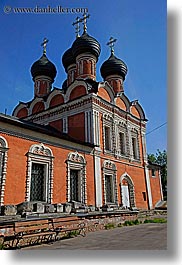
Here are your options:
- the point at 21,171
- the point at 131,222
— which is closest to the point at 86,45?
the point at 21,171

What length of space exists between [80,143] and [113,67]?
6.41m

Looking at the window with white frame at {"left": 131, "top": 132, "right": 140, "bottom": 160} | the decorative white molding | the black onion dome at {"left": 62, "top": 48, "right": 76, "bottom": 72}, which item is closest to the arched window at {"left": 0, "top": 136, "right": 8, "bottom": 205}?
the decorative white molding

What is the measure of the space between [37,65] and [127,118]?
597 cm

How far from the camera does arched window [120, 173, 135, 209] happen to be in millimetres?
11930

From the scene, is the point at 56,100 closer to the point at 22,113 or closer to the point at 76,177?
the point at 22,113

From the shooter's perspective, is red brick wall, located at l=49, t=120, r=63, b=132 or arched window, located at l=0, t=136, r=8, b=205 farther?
red brick wall, located at l=49, t=120, r=63, b=132

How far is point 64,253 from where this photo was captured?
4.40 m

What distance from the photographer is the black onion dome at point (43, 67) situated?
1521cm

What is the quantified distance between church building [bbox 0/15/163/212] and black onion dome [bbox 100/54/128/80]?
5 cm

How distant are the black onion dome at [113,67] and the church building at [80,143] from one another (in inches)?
2.1

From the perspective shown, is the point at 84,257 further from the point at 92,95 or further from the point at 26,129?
the point at 92,95

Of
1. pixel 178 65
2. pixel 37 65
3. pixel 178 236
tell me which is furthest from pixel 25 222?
pixel 37 65

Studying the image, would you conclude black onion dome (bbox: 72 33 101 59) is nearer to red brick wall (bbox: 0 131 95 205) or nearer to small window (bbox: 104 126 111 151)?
small window (bbox: 104 126 111 151)

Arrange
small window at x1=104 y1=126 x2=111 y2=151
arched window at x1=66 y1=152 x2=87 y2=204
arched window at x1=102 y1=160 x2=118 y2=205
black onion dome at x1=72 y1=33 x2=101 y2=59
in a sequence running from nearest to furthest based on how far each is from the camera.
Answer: arched window at x1=66 y1=152 x2=87 y2=204
arched window at x1=102 y1=160 x2=118 y2=205
small window at x1=104 y1=126 x2=111 y2=151
black onion dome at x1=72 y1=33 x2=101 y2=59
